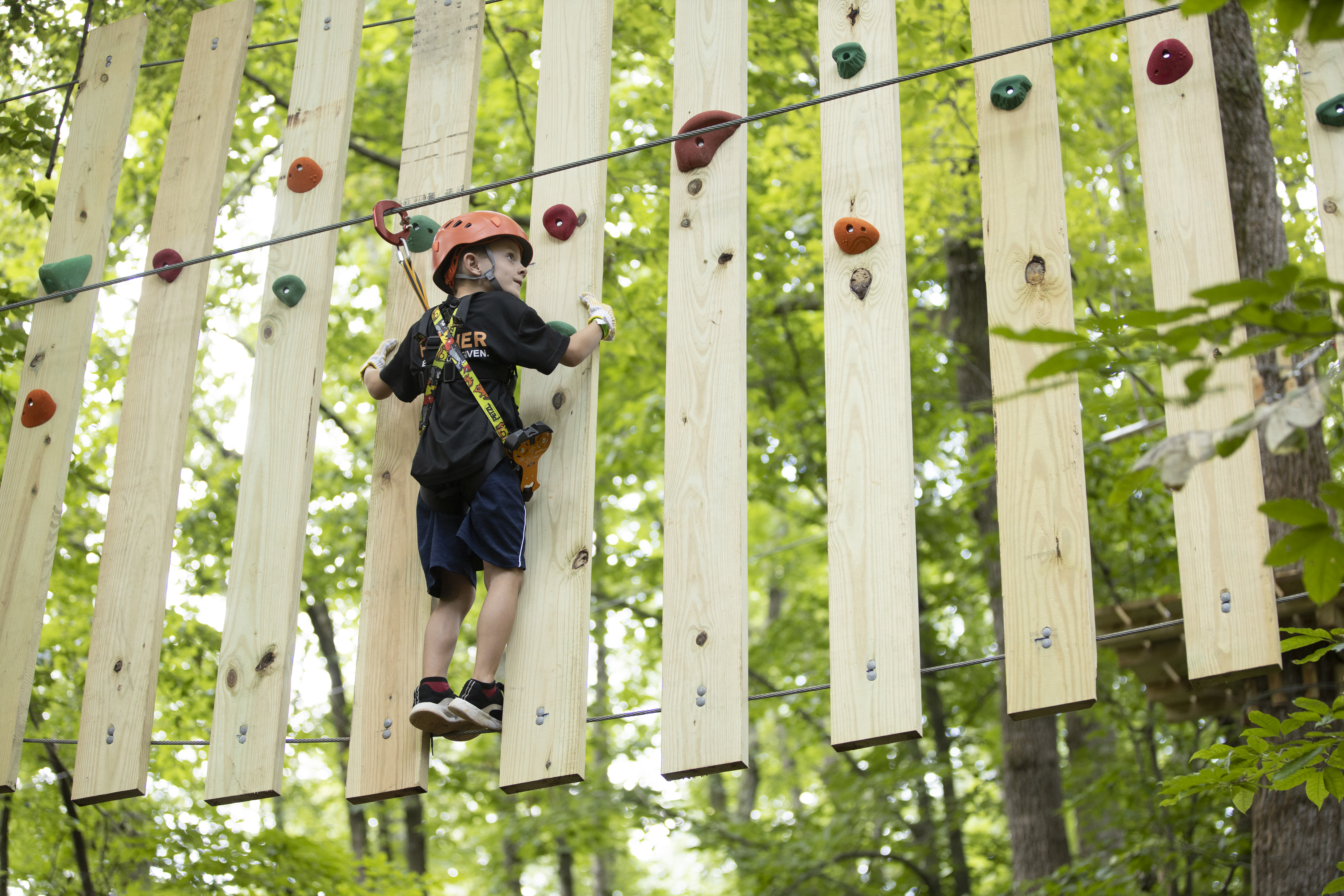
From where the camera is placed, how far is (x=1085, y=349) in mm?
1853

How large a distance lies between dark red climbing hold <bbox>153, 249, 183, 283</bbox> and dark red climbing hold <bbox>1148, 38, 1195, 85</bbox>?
3175 mm

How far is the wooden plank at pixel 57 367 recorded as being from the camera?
4.29 metres

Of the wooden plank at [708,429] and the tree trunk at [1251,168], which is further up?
the tree trunk at [1251,168]

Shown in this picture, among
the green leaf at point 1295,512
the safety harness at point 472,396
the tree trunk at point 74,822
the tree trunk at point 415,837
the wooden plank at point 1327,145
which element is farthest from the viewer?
the tree trunk at point 415,837

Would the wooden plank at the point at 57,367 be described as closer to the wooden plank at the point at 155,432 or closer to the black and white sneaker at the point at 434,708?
the wooden plank at the point at 155,432

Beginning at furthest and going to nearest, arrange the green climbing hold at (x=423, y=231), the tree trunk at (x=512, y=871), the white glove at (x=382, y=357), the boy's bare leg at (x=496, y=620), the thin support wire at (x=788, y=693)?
the tree trunk at (x=512, y=871) < the green climbing hold at (x=423, y=231) < the white glove at (x=382, y=357) < the boy's bare leg at (x=496, y=620) < the thin support wire at (x=788, y=693)

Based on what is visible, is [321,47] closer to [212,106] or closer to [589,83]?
[212,106]

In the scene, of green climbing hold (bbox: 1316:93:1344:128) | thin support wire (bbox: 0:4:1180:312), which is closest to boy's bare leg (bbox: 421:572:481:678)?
thin support wire (bbox: 0:4:1180:312)

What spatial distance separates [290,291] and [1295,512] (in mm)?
3378

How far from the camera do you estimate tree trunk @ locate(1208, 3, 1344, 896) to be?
5500mm

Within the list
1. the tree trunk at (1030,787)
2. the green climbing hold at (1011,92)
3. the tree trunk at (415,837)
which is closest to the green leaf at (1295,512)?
the green climbing hold at (1011,92)

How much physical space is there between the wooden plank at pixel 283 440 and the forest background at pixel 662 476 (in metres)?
A: 2.05

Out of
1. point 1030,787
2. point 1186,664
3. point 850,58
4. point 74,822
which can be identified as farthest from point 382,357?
point 1030,787

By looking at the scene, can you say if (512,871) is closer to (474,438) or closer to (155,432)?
(155,432)
